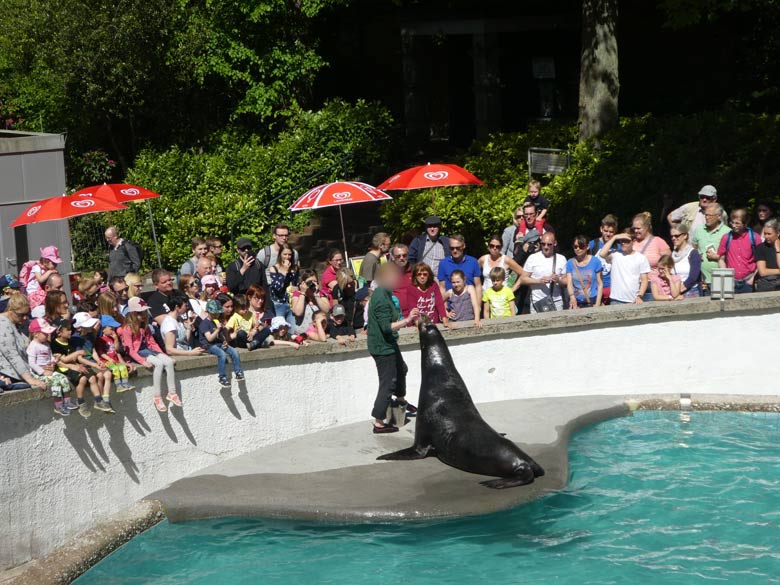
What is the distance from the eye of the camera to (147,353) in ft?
38.9

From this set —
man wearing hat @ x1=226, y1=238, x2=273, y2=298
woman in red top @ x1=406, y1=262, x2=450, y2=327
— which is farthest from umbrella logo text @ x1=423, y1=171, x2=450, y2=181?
man wearing hat @ x1=226, y1=238, x2=273, y2=298

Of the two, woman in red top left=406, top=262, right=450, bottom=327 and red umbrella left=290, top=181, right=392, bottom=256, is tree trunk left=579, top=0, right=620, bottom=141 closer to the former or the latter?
red umbrella left=290, top=181, right=392, bottom=256

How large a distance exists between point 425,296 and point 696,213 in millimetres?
4505

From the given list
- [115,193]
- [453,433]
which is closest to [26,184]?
[115,193]

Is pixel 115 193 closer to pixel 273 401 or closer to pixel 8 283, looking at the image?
pixel 8 283

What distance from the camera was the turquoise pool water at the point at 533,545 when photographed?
10.2 meters

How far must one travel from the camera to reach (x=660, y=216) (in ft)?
60.5

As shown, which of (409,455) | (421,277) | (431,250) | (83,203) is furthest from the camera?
(83,203)

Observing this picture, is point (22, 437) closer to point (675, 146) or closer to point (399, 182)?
point (399, 182)

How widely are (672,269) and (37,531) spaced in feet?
27.4

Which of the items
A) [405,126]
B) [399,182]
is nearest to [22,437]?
[399,182]

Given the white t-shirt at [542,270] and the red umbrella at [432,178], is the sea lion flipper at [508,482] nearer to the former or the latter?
the white t-shirt at [542,270]

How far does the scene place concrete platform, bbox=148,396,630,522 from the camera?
11008 millimetres

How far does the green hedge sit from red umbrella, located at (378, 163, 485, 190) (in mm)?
2906
